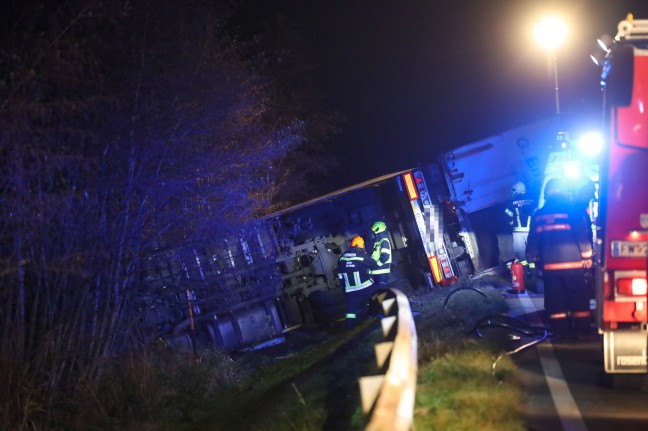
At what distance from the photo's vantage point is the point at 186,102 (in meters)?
9.41

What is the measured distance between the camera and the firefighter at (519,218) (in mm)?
11320

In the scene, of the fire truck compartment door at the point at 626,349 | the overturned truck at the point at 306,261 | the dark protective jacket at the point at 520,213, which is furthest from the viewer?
the dark protective jacket at the point at 520,213

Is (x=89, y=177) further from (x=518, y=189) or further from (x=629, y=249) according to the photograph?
(x=518, y=189)

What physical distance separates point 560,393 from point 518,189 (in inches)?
274

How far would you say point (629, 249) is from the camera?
4695mm

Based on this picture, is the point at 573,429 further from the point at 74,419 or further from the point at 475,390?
the point at 74,419

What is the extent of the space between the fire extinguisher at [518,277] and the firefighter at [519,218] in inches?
54.7

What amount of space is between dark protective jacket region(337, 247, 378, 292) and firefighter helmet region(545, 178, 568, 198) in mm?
3856

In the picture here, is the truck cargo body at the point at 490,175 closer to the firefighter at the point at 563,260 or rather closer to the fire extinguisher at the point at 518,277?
the fire extinguisher at the point at 518,277

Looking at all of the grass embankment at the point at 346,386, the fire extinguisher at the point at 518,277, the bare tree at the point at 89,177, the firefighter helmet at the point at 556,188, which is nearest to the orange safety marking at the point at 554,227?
the firefighter helmet at the point at 556,188

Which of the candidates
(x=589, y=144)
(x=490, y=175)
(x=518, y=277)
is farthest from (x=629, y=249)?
(x=490, y=175)

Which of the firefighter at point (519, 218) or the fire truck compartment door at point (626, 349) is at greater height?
the firefighter at point (519, 218)

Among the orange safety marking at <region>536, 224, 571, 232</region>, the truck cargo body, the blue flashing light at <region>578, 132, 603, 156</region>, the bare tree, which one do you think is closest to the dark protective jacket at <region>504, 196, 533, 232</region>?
the truck cargo body

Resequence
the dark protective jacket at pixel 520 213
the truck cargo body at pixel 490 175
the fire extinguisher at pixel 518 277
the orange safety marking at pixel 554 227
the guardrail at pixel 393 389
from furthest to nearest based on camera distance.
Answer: the truck cargo body at pixel 490 175 → the dark protective jacket at pixel 520 213 → the fire extinguisher at pixel 518 277 → the orange safety marking at pixel 554 227 → the guardrail at pixel 393 389
